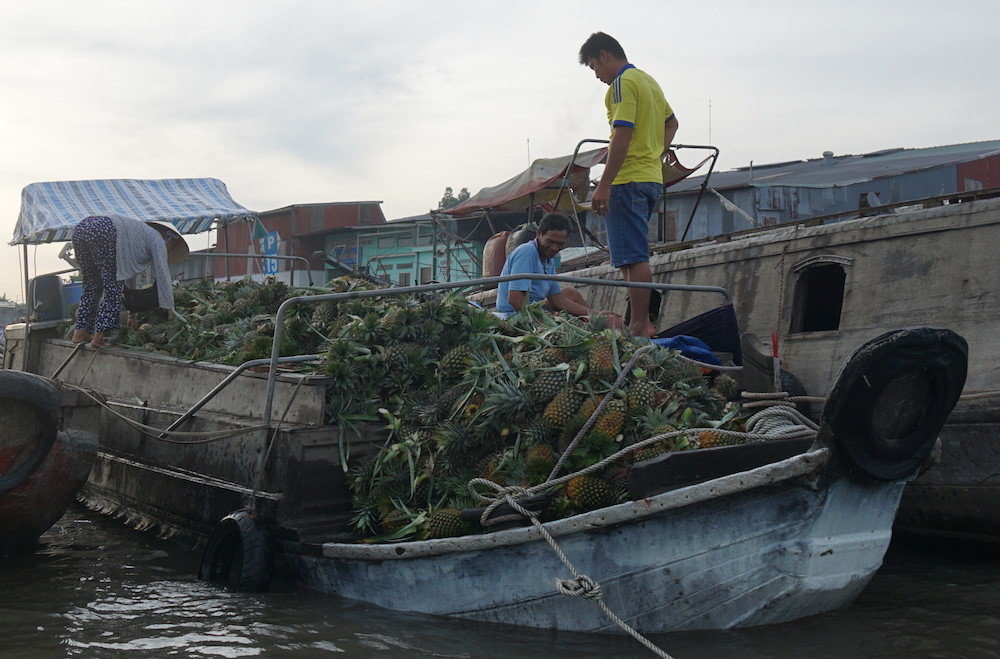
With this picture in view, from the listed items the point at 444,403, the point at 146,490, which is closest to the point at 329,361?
the point at 444,403

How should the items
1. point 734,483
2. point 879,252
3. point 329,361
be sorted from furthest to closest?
point 879,252, point 329,361, point 734,483

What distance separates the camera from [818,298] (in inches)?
365

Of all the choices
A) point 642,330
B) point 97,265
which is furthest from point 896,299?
point 97,265

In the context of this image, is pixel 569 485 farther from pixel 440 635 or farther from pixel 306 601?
pixel 306 601

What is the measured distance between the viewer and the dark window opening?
8359 millimetres

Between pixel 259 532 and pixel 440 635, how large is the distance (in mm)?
1334

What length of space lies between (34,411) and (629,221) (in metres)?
4.21

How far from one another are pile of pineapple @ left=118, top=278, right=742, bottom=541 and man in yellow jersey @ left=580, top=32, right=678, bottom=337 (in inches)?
35.2

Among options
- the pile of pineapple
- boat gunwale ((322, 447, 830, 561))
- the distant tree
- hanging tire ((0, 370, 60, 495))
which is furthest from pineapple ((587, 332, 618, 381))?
the distant tree

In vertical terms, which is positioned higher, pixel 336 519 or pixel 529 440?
pixel 529 440

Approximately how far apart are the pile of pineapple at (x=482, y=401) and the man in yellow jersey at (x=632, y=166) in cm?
89

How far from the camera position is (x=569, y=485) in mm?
4207

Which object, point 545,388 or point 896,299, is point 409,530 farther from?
point 896,299

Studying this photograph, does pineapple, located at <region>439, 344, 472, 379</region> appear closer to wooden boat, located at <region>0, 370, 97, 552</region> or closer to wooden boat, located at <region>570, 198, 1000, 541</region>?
wooden boat, located at <region>570, 198, 1000, 541</region>
